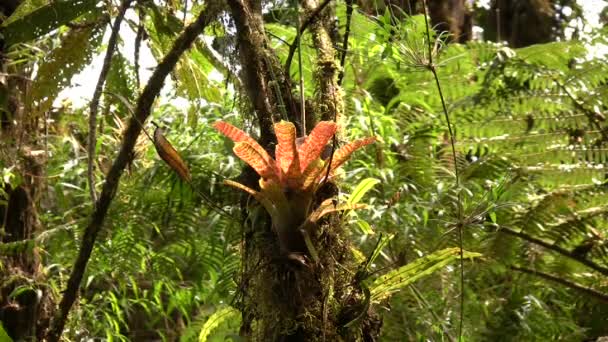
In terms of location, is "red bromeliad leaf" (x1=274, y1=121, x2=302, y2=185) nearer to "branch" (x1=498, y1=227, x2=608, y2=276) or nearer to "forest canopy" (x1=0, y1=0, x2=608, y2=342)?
"forest canopy" (x1=0, y1=0, x2=608, y2=342)

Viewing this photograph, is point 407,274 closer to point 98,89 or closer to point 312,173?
point 312,173

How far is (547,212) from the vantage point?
2.23m

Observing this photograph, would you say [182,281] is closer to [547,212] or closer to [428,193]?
[428,193]

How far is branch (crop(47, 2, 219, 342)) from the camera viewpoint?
1492mm

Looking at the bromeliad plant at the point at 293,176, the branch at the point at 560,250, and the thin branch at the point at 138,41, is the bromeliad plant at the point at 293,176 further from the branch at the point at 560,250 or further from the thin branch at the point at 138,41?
the branch at the point at 560,250

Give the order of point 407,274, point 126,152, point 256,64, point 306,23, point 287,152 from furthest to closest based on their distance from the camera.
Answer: point 126,152, point 306,23, point 256,64, point 407,274, point 287,152

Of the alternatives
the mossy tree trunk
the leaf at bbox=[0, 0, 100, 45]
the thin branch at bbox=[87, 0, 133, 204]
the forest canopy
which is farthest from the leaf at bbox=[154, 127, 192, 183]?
the leaf at bbox=[0, 0, 100, 45]

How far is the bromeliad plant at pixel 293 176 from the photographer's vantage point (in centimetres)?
104

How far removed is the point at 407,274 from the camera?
3.88 feet

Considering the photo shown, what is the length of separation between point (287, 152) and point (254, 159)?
6 centimetres

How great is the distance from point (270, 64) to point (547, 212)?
1.34 meters

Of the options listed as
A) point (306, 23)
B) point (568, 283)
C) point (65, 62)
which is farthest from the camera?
point (568, 283)

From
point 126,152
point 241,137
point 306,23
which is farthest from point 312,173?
point 126,152

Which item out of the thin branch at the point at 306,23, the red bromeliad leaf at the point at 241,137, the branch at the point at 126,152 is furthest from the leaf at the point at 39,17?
the red bromeliad leaf at the point at 241,137
